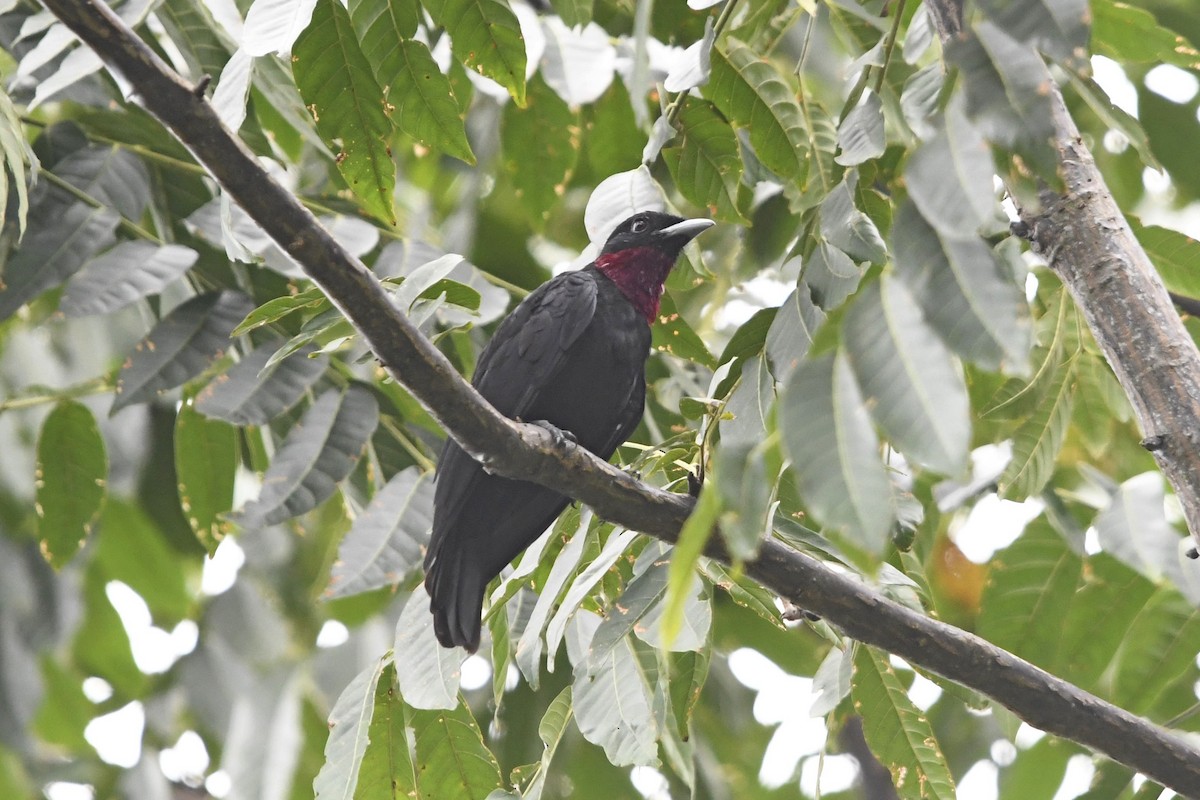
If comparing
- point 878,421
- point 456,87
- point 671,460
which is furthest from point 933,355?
point 456,87

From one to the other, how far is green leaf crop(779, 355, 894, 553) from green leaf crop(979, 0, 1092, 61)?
50 centimetres

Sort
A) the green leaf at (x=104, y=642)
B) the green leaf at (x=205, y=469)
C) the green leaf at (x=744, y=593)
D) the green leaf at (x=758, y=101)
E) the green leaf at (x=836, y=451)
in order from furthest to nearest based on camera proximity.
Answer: the green leaf at (x=104, y=642)
the green leaf at (x=205, y=469)
the green leaf at (x=758, y=101)
the green leaf at (x=744, y=593)
the green leaf at (x=836, y=451)

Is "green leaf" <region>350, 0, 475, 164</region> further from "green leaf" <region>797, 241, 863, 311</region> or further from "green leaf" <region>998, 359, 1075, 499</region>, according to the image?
"green leaf" <region>998, 359, 1075, 499</region>

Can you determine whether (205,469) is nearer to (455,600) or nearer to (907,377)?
(455,600)

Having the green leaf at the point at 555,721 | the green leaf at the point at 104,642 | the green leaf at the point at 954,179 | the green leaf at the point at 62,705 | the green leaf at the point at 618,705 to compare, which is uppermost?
the green leaf at the point at 954,179

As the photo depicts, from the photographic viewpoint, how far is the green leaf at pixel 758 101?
3.11 meters

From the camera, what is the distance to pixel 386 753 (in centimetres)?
274

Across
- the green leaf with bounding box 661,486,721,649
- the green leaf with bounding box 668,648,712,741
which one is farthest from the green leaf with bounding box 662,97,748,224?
the green leaf with bounding box 661,486,721,649

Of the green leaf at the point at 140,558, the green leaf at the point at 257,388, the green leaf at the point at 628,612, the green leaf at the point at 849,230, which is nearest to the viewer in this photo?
the green leaf at the point at 849,230

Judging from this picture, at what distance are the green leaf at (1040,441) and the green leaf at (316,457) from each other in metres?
1.67

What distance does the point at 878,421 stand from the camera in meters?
1.38

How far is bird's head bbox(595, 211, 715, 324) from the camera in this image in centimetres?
434

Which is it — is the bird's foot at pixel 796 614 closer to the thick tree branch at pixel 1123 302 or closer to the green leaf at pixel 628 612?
the green leaf at pixel 628 612

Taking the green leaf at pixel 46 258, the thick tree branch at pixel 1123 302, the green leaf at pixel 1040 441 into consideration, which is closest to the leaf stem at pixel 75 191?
the green leaf at pixel 46 258
